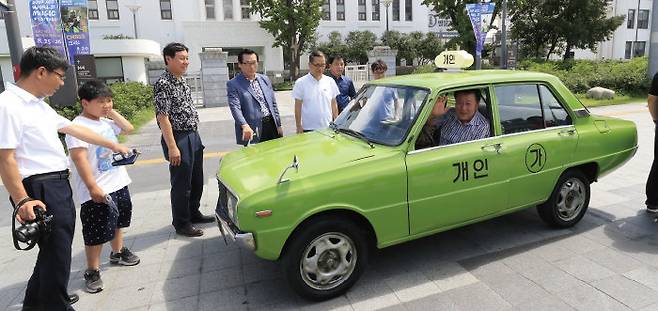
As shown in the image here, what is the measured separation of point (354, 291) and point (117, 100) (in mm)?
13591

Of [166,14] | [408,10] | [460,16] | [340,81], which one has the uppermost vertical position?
[408,10]

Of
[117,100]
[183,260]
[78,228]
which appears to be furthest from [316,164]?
[117,100]

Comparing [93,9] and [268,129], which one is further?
[93,9]

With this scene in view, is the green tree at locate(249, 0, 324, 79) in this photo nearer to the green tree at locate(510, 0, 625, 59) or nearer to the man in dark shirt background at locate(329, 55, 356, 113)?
the green tree at locate(510, 0, 625, 59)

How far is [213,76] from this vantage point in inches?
741

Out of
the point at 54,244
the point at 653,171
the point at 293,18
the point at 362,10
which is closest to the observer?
the point at 54,244

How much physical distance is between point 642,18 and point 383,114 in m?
63.0

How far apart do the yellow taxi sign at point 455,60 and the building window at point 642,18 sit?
197 feet

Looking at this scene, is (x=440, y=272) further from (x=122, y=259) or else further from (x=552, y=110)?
(x=122, y=259)

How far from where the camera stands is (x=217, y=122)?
14.3m

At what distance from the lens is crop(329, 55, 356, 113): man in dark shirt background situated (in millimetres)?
6008

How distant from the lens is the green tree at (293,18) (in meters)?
33.7

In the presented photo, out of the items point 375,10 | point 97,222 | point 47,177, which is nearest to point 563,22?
point 375,10

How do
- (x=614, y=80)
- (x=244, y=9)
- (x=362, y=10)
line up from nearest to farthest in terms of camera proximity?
(x=614, y=80)
(x=244, y=9)
(x=362, y=10)
